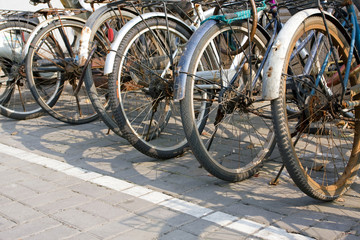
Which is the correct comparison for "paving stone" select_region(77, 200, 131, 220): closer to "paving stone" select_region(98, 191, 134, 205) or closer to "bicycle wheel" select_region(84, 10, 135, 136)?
"paving stone" select_region(98, 191, 134, 205)

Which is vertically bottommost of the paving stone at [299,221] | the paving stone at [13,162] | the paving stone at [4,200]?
the paving stone at [4,200]

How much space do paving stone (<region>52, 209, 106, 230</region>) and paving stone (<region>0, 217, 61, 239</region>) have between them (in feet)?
0.26

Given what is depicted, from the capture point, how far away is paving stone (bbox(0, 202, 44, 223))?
370 centimetres

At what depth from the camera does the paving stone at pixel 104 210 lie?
365 cm

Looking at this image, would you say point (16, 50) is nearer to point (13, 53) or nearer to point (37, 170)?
point (13, 53)

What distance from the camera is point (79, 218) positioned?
12.0 feet

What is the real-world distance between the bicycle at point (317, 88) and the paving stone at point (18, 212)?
192 cm

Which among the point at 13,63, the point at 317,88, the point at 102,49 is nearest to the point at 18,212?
the point at 317,88

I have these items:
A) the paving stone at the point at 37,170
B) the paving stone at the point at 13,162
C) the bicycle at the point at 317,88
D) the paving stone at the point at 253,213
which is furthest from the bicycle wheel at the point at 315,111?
the paving stone at the point at 13,162

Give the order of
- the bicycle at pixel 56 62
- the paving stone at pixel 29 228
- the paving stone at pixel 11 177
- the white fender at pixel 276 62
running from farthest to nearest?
the bicycle at pixel 56 62
the paving stone at pixel 11 177
the paving stone at pixel 29 228
the white fender at pixel 276 62

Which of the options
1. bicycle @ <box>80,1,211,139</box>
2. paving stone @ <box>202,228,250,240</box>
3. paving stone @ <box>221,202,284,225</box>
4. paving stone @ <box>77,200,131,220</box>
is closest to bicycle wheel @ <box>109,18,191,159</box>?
bicycle @ <box>80,1,211,139</box>

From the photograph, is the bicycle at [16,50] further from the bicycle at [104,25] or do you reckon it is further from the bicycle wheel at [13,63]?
the bicycle at [104,25]

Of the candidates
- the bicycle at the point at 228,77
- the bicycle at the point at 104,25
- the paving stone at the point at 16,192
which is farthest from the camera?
the bicycle at the point at 104,25

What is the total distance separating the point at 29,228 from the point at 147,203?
2.95ft
